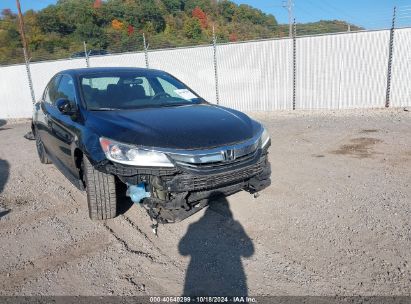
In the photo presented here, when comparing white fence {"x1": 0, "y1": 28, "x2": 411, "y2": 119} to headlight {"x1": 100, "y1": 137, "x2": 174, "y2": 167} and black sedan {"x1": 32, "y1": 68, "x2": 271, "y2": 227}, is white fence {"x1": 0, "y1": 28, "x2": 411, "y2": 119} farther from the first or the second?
headlight {"x1": 100, "y1": 137, "x2": 174, "y2": 167}

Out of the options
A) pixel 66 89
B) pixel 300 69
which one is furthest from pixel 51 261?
pixel 300 69

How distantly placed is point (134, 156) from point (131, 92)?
4.97 feet

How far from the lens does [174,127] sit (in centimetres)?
345

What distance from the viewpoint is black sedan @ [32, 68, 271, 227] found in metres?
3.15

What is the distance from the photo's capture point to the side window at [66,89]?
4317mm

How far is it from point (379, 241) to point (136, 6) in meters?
44.2

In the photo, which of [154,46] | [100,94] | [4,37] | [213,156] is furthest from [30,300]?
[4,37]

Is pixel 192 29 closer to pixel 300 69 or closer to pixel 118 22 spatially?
pixel 118 22

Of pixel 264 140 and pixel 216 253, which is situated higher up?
pixel 264 140

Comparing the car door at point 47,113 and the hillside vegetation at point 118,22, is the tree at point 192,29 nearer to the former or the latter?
the hillside vegetation at point 118,22

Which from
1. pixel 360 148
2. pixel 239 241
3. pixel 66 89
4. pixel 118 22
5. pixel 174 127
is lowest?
pixel 360 148

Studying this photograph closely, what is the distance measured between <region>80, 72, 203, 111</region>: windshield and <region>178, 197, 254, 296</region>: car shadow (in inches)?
56.9

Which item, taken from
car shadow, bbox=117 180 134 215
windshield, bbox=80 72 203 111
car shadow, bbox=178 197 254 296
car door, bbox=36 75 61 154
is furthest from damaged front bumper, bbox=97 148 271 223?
car door, bbox=36 75 61 154

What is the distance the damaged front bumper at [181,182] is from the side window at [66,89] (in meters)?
1.44
